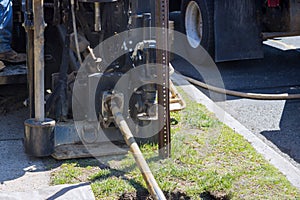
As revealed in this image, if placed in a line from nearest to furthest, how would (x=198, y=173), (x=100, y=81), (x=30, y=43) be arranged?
(x=198, y=173) < (x=30, y=43) < (x=100, y=81)

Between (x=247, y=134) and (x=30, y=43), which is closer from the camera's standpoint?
(x=30, y=43)

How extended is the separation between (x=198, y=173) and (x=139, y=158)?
0.57 m

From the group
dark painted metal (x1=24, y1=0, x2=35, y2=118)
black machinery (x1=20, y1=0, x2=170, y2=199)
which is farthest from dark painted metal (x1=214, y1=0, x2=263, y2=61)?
dark painted metal (x1=24, y1=0, x2=35, y2=118)

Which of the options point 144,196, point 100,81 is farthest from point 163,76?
point 144,196

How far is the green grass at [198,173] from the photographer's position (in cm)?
425

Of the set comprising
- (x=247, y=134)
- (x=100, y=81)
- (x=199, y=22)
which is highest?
(x=199, y=22)

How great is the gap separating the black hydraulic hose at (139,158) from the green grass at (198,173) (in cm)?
22

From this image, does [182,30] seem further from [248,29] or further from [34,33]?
[34,33]

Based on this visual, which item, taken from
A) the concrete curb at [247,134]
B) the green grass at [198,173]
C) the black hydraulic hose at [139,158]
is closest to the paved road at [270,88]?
the concrete curb at [247,134]

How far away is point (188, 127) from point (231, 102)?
1.31 meters

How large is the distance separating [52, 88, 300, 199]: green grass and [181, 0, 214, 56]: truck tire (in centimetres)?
313

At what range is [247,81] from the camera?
7773mm

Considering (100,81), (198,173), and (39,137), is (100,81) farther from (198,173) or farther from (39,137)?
(198,173)

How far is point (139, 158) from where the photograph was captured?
4223mm
